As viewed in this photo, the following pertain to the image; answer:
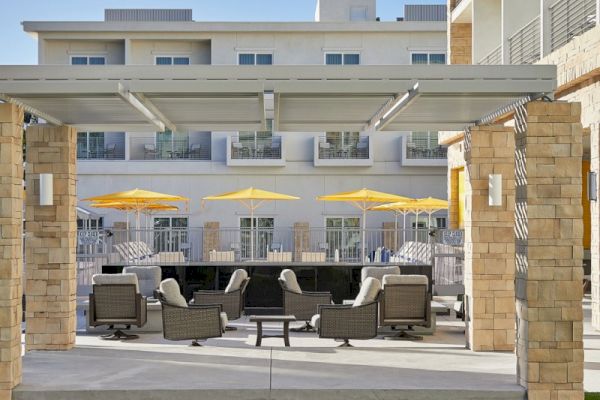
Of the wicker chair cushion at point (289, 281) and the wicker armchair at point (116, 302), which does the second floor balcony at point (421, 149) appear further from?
the wicker armchair at point (116, 302)

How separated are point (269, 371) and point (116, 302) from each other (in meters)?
3.97

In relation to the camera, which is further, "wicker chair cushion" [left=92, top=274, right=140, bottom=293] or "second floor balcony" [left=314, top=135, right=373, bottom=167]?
"second floor balcony" [left=314, top=135, right=373, bottom=167]

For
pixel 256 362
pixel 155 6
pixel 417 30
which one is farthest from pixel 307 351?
pixel 155 6

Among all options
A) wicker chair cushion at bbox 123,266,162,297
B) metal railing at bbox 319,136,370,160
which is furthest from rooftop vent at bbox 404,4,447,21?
wicker chair cushion at bbox 123,266,162,297

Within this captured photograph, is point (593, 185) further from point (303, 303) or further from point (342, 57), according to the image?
point (342, 57)

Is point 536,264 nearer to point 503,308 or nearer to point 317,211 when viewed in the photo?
point 503,308

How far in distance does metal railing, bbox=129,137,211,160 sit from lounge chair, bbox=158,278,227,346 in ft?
69.9

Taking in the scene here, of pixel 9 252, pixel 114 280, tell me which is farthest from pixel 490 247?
pixel 9 252

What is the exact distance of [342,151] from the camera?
3253 cm

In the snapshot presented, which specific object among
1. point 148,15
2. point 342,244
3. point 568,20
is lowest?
point 342,244

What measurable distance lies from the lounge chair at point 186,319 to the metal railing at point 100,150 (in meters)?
21.7

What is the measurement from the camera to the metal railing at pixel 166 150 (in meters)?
32.4

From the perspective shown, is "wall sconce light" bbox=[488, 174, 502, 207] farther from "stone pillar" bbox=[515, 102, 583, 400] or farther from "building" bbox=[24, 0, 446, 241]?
"building" bbox=[24, 0, 446, 241]

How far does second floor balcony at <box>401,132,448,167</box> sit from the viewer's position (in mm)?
32219
